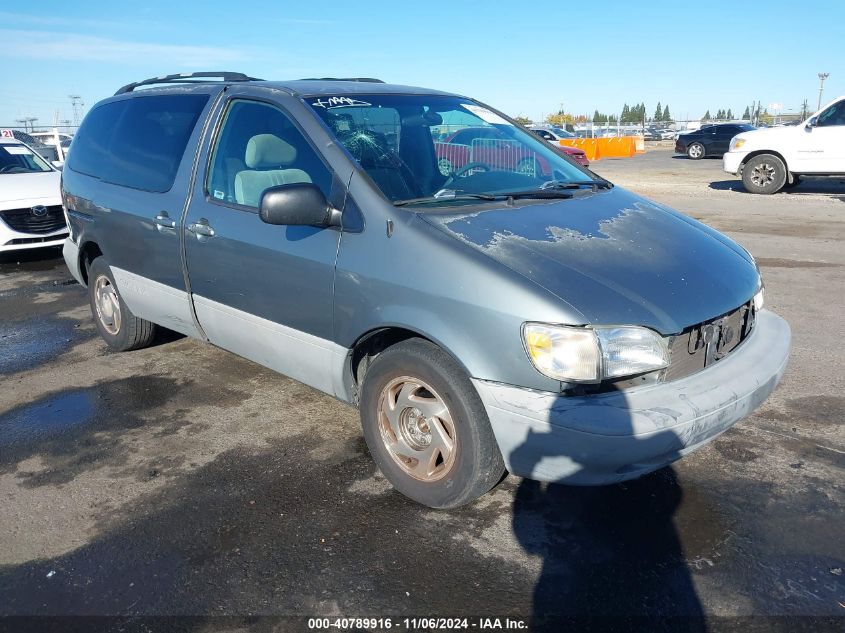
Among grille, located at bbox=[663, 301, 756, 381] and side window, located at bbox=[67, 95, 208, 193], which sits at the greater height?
side window, located at bbox=[67, 95, 208, 193]

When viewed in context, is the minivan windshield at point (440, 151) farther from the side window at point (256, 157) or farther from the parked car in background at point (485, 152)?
the side window at point (256, 157)

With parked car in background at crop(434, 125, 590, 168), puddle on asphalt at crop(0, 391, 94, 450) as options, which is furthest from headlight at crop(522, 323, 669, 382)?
puddle on asphalt at crop(0, 391, 94, 450)

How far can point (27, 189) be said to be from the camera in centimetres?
902

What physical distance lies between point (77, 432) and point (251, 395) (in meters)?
1.01

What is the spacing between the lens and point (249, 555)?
2.83m

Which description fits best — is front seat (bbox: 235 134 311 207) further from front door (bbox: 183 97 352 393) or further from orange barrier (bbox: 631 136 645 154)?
orange barrier (bbox: 631 136 645 154)

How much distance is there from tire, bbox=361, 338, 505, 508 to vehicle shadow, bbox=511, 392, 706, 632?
8.3 inches

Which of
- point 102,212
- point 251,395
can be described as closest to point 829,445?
point 251,395

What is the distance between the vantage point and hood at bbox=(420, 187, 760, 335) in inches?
106

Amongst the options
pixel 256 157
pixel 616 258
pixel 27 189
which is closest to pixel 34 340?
pixel 256 157

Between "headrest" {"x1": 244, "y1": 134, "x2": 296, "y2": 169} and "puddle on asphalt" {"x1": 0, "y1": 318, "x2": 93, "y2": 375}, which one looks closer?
"headrest" {"x1": 244, "y1": 134, "x2": 296, "y2": 169}

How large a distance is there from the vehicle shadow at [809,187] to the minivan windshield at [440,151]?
12463 millimetres

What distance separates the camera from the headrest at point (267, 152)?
3.64 metres

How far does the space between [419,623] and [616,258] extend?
1.64 meters
